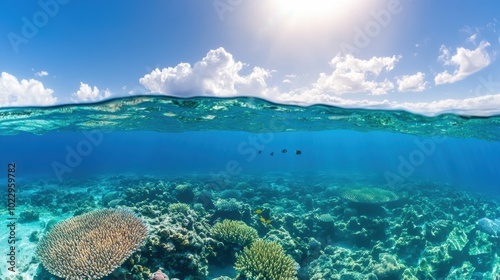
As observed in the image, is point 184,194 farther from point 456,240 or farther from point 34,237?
point 456,240

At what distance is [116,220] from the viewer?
812 centimetres

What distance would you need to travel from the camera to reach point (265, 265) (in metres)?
8.04

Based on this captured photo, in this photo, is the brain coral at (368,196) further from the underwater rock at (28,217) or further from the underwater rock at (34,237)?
the underwater rock at (28,217)

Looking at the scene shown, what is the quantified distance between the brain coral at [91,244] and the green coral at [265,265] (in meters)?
3.09

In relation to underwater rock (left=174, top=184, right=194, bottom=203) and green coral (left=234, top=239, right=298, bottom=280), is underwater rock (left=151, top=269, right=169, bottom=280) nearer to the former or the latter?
green coral (left=234, top=239, right=298, bottom=280)

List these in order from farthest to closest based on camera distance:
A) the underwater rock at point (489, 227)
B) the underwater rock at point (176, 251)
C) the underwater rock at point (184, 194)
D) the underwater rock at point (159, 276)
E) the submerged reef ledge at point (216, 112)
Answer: the submerged reef ledge at point (216, 112) → the underwater rock at point (184, 194) → the underwater rock at point (489, 227) → the underwater rock at point (176, 251) → the underwater rock at point (159, 276)

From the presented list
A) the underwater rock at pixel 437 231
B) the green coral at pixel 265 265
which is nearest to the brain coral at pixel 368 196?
the underwater rock at pixel 437 231

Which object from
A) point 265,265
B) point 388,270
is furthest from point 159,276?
point 388,270

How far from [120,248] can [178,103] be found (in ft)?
48.0

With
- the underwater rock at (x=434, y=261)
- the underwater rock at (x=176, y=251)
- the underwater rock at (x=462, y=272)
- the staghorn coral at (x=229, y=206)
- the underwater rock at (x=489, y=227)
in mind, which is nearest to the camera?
the underwater rock at (x=176, y=251)

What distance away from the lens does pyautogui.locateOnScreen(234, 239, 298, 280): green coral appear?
7895 mm

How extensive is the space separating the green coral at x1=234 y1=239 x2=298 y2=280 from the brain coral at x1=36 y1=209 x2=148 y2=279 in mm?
3087

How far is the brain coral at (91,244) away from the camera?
6586 millimetres

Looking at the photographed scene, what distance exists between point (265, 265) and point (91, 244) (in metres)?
4.80
